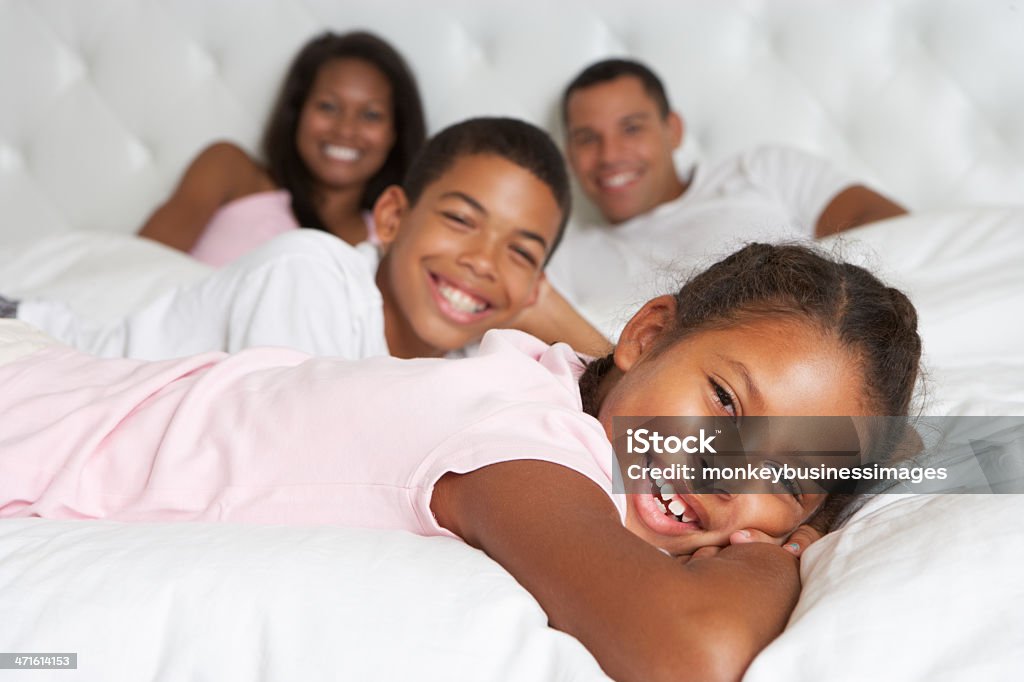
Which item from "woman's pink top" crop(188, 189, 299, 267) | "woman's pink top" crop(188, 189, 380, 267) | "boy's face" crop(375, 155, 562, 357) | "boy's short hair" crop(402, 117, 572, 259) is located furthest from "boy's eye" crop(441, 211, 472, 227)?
"woman's pink top" crop(188, 189, 299, 267)

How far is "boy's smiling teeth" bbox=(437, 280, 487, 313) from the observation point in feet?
4.66

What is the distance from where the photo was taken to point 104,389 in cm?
90

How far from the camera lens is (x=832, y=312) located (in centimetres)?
80

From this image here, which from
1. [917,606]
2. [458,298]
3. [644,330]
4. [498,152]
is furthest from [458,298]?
[917,606]

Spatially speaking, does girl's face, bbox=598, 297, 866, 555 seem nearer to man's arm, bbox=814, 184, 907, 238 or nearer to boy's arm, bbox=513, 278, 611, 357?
boy's arm, bbox=513, 278, 611, 357

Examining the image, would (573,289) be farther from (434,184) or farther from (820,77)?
(820,77)

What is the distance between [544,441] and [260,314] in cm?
70

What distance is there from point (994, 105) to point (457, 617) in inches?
67.2

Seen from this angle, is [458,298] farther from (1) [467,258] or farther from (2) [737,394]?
(2) [737,394]

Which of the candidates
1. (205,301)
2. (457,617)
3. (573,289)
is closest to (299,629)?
(457,617)

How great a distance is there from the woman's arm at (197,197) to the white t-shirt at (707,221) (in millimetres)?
711

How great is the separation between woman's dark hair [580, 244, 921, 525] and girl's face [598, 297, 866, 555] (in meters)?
0.02

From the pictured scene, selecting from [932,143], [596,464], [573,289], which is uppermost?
[932,143]

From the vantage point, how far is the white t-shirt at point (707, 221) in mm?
1789
